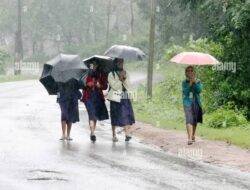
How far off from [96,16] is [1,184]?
7666cm

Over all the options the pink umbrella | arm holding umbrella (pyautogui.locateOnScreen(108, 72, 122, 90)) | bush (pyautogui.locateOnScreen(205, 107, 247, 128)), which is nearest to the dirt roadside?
bush (pyautogui.locateOnScreen(205, 107, 247, 128))

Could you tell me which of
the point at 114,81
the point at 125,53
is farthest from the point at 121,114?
the point at 125,53

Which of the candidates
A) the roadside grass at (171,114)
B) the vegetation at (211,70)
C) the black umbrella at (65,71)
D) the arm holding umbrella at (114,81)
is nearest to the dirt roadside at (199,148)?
the roadside grass at (171,114)

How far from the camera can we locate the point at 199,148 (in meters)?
14.8

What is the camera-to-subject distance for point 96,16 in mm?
85438

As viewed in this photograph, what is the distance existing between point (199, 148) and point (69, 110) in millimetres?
3291

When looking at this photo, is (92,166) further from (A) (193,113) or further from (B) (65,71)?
(A) (193,113)

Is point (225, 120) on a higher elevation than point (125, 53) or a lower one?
lower

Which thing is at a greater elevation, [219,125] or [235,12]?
[235,12]

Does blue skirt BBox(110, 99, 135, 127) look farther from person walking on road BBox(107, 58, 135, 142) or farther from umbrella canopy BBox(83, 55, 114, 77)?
umbrella canopy BBox(83, 55, 114, 77)

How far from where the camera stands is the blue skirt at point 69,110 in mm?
15398

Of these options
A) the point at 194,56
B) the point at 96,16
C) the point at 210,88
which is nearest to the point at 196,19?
the point at 210,88

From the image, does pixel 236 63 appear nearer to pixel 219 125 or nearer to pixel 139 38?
pixel 219 125

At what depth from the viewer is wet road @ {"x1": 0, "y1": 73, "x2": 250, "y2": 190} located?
10.0 meters
